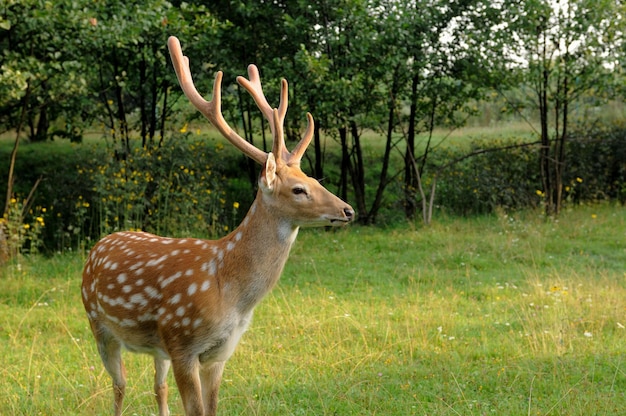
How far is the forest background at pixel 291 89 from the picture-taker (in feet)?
32.5

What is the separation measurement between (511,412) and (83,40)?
22.1 ft

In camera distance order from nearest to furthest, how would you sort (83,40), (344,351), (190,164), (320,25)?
1. (344,351)
2. (83,40)
3. (190,164)
4. (320,25)

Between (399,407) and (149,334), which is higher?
(149,334)

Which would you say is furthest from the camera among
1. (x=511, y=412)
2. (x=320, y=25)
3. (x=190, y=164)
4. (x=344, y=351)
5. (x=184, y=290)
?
(x=320, y=25)

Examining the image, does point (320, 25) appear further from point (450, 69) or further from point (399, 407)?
point (399, 407)

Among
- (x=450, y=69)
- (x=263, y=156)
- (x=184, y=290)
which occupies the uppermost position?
(x=450, y=69)

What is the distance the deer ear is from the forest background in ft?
19.3

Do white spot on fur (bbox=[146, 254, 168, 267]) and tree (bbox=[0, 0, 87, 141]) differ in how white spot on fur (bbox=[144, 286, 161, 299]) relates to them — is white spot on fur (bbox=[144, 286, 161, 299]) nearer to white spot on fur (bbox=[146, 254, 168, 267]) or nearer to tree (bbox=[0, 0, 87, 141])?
white spot on fur (bbox=[146, 254, 168, 267])

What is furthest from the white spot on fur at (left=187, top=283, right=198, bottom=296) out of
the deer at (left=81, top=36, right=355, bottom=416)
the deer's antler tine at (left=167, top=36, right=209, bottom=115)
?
the deer's antler tine at (left=167, top=36, right=209, bottom=115)

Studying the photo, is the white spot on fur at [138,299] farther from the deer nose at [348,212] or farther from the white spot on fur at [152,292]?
the deer nose at [348,212]

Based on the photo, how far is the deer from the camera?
11.9 ft

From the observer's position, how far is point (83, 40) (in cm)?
903

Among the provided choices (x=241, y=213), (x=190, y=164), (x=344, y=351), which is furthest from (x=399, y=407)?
(x=241, y=213)

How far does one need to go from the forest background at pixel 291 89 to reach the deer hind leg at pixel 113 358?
5.28 meters
